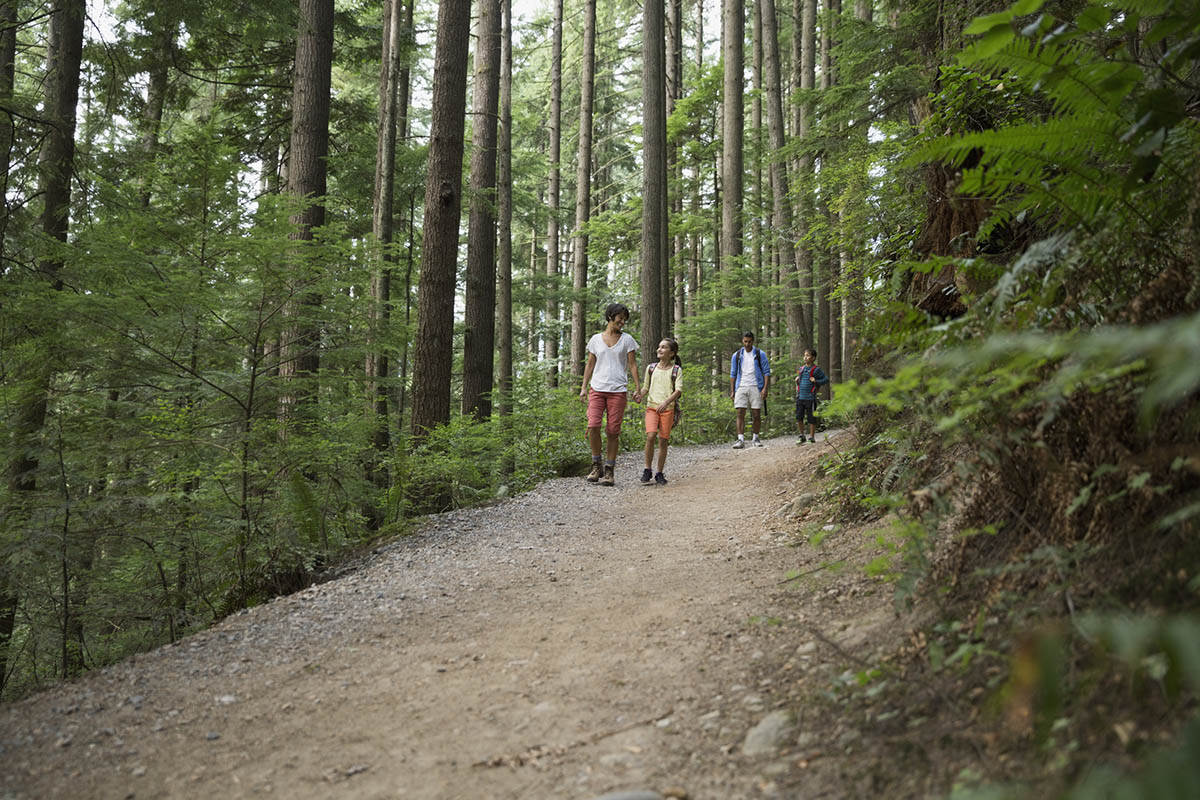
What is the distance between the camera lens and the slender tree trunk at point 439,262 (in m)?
8.91

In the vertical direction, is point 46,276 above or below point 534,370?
above

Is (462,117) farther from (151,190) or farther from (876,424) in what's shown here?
(876,424)

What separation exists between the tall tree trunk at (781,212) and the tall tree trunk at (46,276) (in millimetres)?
15050

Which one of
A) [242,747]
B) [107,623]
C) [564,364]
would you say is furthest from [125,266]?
[564,364]

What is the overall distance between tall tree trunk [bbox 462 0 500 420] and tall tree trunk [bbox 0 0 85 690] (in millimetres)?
5813

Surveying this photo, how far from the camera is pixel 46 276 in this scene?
8.27 metres

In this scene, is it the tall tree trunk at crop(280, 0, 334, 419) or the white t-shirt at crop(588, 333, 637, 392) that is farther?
the tall tree trunk at crop(280, 0, 334, 419)

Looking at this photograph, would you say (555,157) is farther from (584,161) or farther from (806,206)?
(806,206)

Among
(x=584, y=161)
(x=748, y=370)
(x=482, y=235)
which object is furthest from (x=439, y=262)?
(x=584, y=161)

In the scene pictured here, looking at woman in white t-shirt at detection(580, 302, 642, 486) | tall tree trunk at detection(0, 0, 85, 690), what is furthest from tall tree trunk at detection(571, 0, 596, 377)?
tall tree trunk at detection(0, 0, 85, 690)

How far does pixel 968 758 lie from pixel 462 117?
930 cm

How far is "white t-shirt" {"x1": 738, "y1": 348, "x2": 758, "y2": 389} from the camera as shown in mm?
13414

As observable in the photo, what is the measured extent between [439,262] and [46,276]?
4.52 meters

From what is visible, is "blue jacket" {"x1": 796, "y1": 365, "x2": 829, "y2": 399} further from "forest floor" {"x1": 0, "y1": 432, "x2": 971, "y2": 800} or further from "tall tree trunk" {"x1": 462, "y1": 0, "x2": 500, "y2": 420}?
"forest floor" {"x1": 0, "y1": 432, "x2": 971, "y2": 800}
